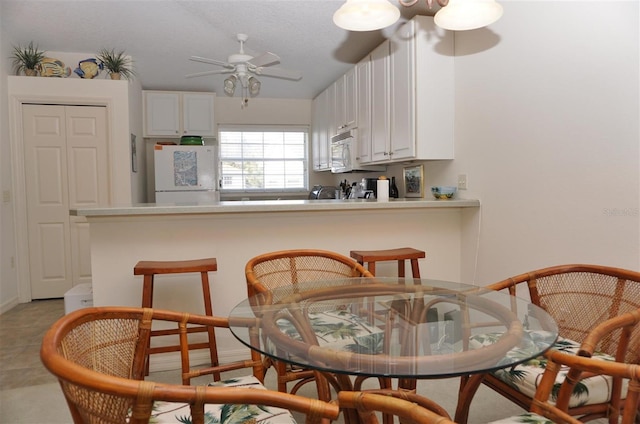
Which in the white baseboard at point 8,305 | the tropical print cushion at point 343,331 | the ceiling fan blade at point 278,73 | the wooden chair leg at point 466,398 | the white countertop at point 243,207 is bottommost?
the white baseboard at point 8,305

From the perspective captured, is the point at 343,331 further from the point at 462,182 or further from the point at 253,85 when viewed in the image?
the point at 253,85

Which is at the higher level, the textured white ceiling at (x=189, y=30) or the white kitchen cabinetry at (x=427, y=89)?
the textured white ceiling at (x=189, y=30)

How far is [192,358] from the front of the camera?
2666mm

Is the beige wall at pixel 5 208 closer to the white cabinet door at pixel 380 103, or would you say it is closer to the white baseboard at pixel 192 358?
the white baseboard at pixel 192 358

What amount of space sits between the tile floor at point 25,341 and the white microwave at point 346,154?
3.08 metres

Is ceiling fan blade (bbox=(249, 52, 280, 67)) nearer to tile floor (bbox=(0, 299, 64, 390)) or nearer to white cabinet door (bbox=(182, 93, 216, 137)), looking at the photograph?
tile floor (bbox=(0, 299, 64, 390))

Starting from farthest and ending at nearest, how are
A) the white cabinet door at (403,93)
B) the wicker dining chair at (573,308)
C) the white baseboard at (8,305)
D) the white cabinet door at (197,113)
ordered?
the white cabinet door at (197,113), the white baseboard at (8,305), the white cabinet door at (403,93), the wicker dining chair at (573,308)

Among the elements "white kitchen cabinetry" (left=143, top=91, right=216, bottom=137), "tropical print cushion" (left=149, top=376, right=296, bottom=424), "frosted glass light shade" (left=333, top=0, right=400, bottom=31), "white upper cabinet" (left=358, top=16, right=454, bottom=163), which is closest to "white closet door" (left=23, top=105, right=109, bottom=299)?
"white kitchen cabinetry" (left=143, top=91, right=216, bottom=137)

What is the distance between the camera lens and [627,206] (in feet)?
6.39

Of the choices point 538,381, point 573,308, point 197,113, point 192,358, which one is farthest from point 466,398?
point 197,113

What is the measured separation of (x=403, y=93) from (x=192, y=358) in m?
2.44

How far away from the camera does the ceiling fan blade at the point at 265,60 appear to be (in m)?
3.04

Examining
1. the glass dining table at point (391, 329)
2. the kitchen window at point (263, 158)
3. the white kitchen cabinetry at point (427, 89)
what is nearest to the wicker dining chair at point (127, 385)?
the glass dining table at point (391, 329)

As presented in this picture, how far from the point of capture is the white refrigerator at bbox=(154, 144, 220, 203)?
5086mm
